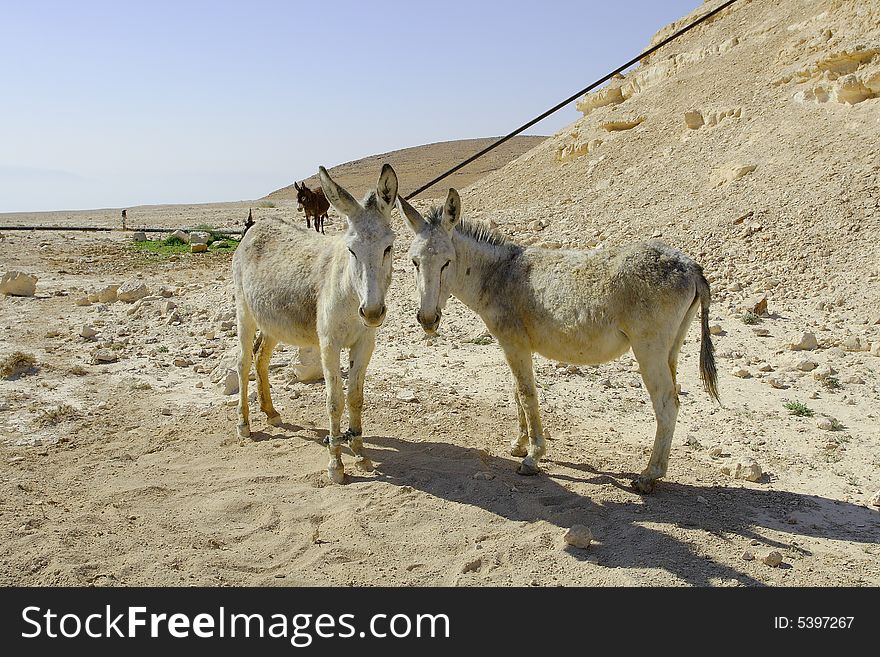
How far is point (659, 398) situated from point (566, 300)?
108 centimetres

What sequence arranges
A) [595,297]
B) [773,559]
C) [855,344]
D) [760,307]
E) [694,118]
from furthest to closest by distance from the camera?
[694,118], [760,307], [855,344], [595,297], [773,559]

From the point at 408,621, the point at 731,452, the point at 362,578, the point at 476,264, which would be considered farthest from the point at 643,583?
the point at 476,264

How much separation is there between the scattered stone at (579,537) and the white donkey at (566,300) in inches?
38.0

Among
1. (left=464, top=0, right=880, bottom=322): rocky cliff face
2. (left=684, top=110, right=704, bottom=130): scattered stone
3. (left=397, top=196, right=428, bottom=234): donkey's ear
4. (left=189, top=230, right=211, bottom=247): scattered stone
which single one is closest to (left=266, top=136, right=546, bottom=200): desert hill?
(left=464, top=0, right=880, bottom=322): rocky cliff face

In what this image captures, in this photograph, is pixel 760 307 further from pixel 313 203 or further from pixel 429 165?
pixel 429 165

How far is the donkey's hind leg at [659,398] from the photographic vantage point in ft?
18.0

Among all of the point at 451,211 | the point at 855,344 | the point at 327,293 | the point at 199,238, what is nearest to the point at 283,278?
the point at 327,293

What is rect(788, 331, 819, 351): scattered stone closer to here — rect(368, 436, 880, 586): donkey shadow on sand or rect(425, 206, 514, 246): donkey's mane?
rect(368, 436, 880, 586): donkey shadow on sand

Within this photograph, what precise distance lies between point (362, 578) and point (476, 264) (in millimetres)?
2917

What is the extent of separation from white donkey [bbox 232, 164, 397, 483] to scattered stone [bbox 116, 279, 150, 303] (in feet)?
20.5

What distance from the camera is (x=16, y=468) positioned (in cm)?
635

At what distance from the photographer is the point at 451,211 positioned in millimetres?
6062

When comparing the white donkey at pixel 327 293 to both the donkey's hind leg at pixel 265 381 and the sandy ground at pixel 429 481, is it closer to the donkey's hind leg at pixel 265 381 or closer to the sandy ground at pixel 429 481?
the donkey's hind leg at pixel 265 381

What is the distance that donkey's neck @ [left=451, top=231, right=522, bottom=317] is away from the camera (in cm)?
624
